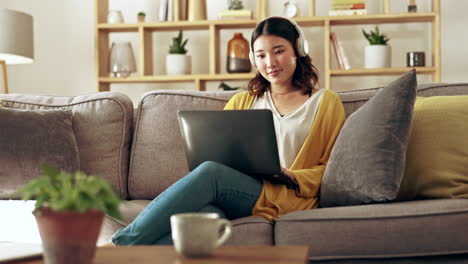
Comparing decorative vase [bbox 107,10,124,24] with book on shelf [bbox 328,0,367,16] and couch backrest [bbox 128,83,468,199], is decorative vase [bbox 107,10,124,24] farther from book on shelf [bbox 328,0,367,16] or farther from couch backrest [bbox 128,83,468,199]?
couch backrest [bbox 128,83,468,199]

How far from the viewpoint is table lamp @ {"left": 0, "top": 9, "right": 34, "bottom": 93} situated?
11.7 ft

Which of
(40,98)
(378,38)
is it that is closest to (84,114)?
(40,98)

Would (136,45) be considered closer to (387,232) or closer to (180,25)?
(180,25)

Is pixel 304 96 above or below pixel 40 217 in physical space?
above

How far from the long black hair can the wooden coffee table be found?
1341 mm

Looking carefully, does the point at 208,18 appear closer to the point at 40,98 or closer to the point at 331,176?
the point at 40,98

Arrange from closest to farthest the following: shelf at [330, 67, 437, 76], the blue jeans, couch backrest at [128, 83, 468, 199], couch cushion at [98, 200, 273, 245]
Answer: the blue jeans < couch cushion at [98, 200, 273, 245] < couch backrest at [128, 83, 468, 199] < shelf at [330, 67, 437, 76]

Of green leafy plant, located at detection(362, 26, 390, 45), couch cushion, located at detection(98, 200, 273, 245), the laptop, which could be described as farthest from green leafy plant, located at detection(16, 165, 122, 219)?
green leafy plant, located at detection(362, 26, 390, 45)

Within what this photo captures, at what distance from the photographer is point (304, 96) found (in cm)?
235

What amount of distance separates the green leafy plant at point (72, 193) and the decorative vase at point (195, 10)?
3.26 metres

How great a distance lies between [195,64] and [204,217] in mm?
3385

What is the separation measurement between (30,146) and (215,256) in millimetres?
1413

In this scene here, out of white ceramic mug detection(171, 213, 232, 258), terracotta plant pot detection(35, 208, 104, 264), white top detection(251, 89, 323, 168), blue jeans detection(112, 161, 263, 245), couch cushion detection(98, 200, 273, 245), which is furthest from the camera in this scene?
white top detection(251, 89, 323, 168)

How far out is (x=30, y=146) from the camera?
7.47 ft
